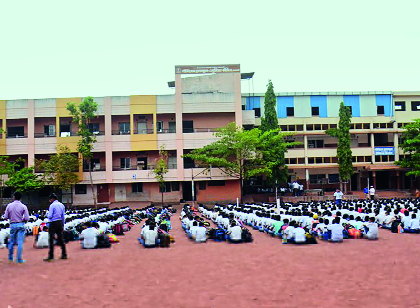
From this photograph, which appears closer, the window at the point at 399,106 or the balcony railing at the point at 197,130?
the balcony railing at the point at 197,130

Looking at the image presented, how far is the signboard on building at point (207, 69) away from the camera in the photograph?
42406 mm

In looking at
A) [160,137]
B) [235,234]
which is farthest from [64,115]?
[235,234]

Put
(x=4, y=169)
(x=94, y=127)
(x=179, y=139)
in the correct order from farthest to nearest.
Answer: (x=94, y=127)
(x=179, y=139)
(x=4, y=169)

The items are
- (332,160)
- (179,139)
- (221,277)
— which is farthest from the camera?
(332,160)

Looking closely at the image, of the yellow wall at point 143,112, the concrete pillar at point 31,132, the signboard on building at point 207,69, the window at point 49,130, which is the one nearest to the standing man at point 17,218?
the yellow wall at point 143,112

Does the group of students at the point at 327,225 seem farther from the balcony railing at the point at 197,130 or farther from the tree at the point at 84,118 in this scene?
the tree at the point at 84,118

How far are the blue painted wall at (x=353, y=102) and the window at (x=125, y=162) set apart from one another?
24691mm

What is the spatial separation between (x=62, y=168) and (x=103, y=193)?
219 inches

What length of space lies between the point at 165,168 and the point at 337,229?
26.2 meters

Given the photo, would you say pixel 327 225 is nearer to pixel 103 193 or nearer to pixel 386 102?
pixel 103 193

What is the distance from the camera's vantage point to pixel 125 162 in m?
42.8

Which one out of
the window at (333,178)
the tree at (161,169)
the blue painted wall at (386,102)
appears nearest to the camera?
the tree at (161,169)

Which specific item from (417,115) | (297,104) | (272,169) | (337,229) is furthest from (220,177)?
(337,229)

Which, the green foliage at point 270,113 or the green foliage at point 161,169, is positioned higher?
the green foliage at point 270,113
